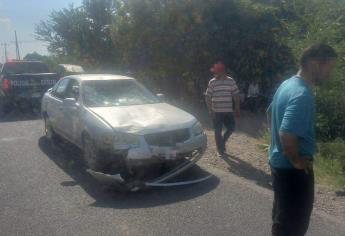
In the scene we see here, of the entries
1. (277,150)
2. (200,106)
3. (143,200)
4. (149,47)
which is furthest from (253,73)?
(277,150)

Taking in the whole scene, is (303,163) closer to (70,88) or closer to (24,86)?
(70,88)

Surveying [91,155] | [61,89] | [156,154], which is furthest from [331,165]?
[61,89]

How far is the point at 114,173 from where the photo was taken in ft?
22.4

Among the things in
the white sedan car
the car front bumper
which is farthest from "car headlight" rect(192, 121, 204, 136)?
the car front bumper

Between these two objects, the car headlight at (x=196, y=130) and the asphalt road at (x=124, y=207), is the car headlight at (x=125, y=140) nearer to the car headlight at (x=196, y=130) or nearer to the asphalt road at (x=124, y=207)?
the asphalt road at (x=124, y=207)

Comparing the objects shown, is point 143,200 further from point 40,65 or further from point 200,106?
point 40,65

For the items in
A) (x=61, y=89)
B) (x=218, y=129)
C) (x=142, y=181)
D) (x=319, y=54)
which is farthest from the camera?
(x=61, y=89)

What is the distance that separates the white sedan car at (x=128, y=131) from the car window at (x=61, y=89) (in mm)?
632

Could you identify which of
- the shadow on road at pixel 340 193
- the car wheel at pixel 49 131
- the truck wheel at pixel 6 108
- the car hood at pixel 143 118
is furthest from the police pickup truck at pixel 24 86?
the shadow on road at pixel 340 193

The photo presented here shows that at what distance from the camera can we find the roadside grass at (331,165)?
661cm

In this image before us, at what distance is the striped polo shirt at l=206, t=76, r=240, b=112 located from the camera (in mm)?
7926

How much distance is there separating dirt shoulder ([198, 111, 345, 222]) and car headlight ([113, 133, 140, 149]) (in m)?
1.79

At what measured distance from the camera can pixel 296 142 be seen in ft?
10.6

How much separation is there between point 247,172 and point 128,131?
2.06m
